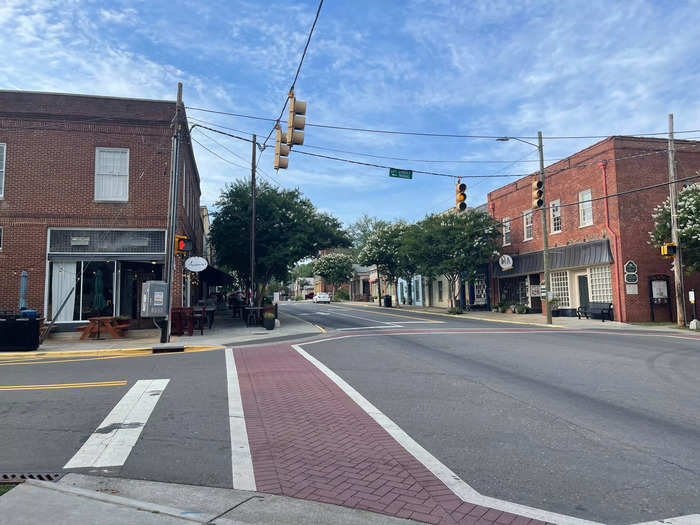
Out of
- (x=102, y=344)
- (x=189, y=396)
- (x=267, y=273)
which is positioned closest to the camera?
(x=189, y=396)

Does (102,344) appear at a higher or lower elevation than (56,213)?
lower

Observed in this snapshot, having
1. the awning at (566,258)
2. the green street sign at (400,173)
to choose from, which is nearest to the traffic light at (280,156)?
the green street sign at (400,173)

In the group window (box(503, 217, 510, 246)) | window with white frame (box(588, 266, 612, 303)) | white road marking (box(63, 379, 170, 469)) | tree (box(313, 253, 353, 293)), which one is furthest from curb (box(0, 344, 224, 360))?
tree (box(313, 253, 353, 293))

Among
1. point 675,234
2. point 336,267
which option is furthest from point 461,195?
point 336,267

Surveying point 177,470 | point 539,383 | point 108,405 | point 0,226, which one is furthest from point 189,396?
point 0,226

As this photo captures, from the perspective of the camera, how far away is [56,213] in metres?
18.6

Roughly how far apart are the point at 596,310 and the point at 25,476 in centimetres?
2630

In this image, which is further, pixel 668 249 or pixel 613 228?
pixel 613 228

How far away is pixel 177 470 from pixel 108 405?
10.6 ft

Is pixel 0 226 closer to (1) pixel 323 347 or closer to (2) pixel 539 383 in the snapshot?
(1) pixel 323 347

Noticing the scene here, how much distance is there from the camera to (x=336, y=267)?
250ft

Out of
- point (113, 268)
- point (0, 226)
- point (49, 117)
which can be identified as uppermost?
point (49, 117)

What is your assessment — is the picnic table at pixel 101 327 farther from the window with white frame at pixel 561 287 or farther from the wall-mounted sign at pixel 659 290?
the wall-mounted sign at pixel 659 290

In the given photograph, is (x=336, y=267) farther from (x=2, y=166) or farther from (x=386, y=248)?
(x=2, y=166)
